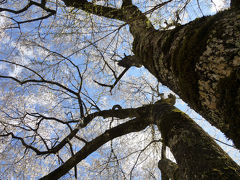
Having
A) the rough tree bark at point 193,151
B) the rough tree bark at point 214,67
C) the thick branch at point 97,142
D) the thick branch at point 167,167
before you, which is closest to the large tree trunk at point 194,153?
the rough tree bark at point 193,151

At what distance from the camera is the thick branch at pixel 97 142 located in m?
2.49

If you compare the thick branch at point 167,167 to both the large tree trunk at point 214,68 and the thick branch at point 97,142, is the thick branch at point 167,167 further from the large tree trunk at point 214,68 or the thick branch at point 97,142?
the large tree trunk at point 214,68

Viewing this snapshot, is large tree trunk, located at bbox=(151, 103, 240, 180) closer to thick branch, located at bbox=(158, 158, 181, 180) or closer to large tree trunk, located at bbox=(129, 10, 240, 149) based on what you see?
large tree trunk, located at bbox=(129, 10, 240, 149)

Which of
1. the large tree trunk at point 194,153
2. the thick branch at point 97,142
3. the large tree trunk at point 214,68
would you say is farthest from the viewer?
the thick branch at point 97,142

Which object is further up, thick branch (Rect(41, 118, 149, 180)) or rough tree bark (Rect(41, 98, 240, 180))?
thick branch (Rect(41, 118, 149, 180))

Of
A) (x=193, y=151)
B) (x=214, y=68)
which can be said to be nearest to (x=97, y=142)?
(x=193, y=151)

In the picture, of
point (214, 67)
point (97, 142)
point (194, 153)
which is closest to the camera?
point (214, 67)

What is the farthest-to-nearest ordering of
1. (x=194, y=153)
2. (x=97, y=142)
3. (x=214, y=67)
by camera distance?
(x=97, y=142) → (x=194, y=153) → (x=214, y=67)

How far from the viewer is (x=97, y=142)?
2.72m

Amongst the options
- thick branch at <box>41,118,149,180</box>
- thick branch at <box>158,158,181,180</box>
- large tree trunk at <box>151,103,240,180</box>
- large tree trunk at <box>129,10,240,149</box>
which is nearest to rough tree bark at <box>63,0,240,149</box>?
large tree trunk at <box>129,10,240,149</box>

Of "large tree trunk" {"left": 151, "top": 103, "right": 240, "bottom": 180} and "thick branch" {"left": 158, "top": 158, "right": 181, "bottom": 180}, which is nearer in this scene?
"large tree trunk" {"left": 151, "top": 103, "right": 240, "bottom": 180}

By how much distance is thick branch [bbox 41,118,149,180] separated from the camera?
249 cm

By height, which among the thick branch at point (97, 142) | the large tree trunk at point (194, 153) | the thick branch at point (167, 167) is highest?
the thick branch at point (97, 142)

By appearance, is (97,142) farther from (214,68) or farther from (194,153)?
(214,68)
